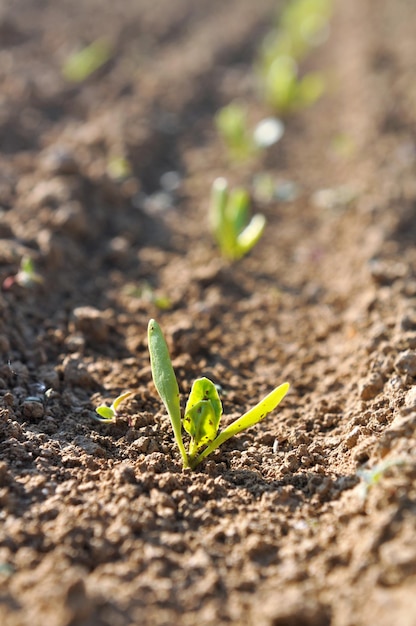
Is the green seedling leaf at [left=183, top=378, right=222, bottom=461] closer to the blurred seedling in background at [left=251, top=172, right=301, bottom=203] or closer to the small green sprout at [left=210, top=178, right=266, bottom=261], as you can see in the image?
the small green sprout at [left=210, top=178, right=266, bottom=261]

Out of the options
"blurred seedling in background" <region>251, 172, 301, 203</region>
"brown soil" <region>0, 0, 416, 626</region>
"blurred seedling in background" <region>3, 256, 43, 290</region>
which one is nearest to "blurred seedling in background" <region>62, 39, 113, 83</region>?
"brown soil" <region>0, 0, 416, 626</region>

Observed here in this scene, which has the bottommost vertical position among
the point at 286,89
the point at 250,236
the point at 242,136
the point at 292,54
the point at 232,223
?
the point at 250,236

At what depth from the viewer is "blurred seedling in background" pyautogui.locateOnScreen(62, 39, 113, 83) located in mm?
4699

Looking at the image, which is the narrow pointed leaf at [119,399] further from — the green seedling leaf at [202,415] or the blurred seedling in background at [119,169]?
the blurred seedling in background at [119,169]

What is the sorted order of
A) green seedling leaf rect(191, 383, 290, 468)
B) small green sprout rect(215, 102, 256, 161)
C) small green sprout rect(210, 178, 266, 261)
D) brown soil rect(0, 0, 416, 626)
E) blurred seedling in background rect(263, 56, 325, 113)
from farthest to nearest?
blurred seedling in background rect(263, 56, 325, 113)
small green sprout rect(215, 102, 256, 161)
small green sprout rect(210, 178, 266, 261)
green seedling leaf rect(191, 383, 290, 468)
brown soil rect(0, 0, 416, 626)

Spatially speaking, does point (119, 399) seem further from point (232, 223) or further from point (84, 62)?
point (84, 62)

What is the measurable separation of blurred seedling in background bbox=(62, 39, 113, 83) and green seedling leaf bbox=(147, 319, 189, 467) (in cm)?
333

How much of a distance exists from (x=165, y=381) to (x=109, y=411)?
0.24m

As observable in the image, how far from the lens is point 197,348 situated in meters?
2.57

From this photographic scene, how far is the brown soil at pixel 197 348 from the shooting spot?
1.49 meters

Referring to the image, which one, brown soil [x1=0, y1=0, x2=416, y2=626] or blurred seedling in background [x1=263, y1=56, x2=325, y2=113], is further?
blurred seedling in background [x1=263, y1=56, x2=325, y2=113]

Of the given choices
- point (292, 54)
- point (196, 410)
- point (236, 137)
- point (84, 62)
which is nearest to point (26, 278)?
point (196, 410)

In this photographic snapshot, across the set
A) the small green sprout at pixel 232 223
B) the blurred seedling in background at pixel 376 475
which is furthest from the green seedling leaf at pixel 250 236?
the blurred seedling in background at pixel 376 475

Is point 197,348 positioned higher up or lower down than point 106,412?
higher up
